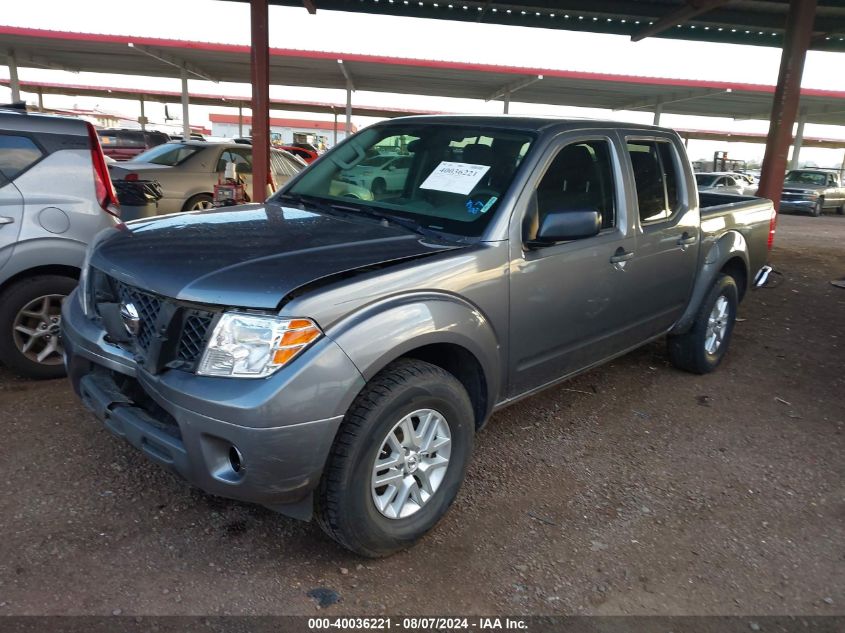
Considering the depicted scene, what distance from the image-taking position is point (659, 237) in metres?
4.07

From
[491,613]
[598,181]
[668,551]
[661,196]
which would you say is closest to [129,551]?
[491,613]

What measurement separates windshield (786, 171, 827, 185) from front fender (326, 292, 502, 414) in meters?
25.2

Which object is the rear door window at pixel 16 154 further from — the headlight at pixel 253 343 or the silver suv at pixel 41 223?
the headlight at pixel 253 343

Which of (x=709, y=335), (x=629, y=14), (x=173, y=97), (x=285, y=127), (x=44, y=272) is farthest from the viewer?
(x=285, y=127)

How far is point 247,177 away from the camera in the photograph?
35.4ft

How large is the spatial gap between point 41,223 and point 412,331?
9.64 ft

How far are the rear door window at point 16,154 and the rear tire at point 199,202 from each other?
18.4 feet

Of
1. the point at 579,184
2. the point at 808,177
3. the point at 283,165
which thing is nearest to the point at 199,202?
the point at 283,165

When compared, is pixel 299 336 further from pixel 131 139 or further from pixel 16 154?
pixel 131 139

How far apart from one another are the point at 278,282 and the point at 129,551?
4.42 feet

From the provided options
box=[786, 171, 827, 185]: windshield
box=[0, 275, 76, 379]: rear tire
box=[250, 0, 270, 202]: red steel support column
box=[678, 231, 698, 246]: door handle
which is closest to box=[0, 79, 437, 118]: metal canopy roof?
box=[786, 171, 827, 185]: windshield

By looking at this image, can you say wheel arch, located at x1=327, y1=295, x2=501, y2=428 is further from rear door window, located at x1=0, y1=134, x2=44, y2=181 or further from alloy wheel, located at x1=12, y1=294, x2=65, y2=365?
rear door window, located at x1=0, y1=134, x2=44, y2=181

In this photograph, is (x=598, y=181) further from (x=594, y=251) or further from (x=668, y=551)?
(x=668, y=551)

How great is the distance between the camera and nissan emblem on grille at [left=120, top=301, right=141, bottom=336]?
102 inches
